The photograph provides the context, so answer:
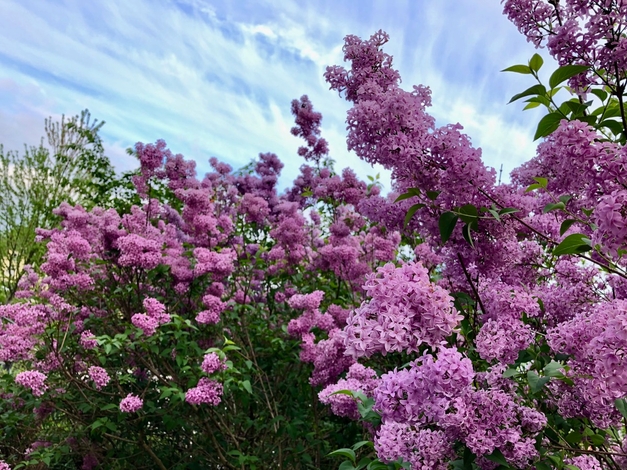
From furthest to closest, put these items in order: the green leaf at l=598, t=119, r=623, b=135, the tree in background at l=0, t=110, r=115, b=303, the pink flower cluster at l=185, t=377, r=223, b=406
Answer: the tree in background at l=0, t=110, r=115, b=303
the pink flower cluster at l=185, t=377, r=223, b=406
the green leaf at l=598, t=119, r=623, b=135

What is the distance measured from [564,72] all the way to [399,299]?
3.81ft

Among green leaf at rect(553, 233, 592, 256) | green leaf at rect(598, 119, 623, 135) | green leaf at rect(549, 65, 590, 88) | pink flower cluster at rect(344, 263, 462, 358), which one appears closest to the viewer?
pink flower cluster at rect(344, 263, 462, 358)

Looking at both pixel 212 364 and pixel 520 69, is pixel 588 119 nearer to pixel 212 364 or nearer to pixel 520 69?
pixel 520 69

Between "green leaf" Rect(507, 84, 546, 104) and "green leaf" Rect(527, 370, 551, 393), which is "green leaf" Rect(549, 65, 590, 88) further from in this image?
"green leaf" Rect(527, 370, 551, 393)

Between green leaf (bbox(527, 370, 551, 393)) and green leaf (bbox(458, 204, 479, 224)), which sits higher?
green leaf (bbox(458, 204, 479, 224))

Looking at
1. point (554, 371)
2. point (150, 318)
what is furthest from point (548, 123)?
point (150, 318)

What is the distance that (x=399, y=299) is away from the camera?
5.09 ft

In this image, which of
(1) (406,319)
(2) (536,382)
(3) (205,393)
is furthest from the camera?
(3) (205,393)

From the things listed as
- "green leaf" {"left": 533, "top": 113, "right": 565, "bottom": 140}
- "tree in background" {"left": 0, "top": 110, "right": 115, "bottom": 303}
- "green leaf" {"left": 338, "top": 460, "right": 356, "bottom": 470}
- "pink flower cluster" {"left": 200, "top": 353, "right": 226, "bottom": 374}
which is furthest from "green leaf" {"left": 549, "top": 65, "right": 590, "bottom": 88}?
"tree in background" {"left": 0, "top": 110, "right": 115, "bottom": 303}

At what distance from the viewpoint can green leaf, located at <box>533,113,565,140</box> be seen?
2.05 metres

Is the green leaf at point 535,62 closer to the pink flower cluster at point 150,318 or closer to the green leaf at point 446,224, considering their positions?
the green leaf at point 446,224

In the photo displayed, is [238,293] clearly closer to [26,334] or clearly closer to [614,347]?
[26,334]

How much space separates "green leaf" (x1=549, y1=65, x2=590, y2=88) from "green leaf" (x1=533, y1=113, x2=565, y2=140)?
121 mm

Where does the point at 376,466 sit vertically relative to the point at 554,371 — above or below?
below
